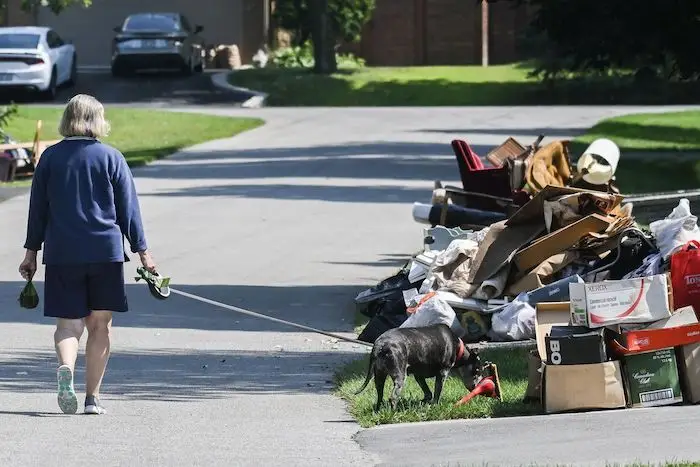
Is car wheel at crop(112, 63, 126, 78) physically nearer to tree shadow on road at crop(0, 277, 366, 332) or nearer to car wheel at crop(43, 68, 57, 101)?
car wheel at crop(43, 68, 57, 101)

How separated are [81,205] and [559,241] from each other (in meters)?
4.16

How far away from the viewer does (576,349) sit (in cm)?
894

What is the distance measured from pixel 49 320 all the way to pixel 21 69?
27.5m

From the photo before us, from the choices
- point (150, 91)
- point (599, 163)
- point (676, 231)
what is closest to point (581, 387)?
point (676, 231)

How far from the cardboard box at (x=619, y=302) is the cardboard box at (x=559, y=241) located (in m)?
2.63

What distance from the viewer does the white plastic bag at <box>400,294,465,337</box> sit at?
11.1 m

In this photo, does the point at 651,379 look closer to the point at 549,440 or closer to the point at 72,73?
the point at 549,440

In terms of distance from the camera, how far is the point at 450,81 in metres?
47.7

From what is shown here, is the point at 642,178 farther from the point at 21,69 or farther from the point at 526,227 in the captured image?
the point at 21,69

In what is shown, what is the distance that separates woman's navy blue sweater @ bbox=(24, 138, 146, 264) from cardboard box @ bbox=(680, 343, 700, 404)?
2953mm

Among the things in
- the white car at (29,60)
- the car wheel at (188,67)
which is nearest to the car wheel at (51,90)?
the white car at (29,60)

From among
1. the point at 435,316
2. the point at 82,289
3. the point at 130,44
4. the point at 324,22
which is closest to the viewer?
the point at 82,289

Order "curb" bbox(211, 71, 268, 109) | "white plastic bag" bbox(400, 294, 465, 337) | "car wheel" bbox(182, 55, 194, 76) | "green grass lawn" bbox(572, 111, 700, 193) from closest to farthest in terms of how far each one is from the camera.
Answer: "white plastic bag" bbox(400, 294, 465, 337)
"green grass lawn" bbox(572, 111, 700, 193)
"curb" bbox(211, 71, 268, 109)
"car wheel" bbox(182, 55, 194, 76)

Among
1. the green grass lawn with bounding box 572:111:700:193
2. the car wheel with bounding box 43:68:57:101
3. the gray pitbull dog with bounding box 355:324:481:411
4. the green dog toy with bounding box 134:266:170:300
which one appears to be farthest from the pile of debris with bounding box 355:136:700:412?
the car wheel with bounding box 43:68:57:101
